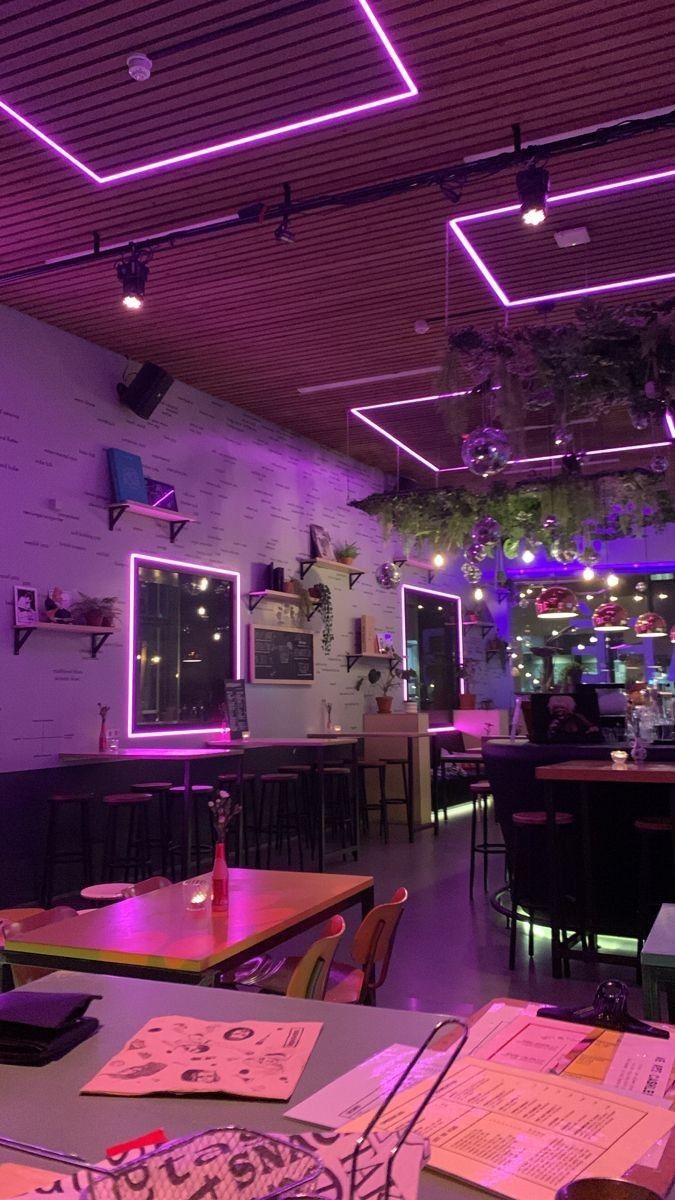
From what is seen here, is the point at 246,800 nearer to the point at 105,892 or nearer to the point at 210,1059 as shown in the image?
the point at 105,892

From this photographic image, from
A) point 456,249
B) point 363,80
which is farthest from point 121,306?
point 363,80

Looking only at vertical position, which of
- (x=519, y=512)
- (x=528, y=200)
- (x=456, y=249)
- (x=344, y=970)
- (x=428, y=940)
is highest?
(x=456, y=249)

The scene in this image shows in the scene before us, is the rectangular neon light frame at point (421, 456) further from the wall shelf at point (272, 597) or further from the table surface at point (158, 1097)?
the table surface at point (158, 1097)

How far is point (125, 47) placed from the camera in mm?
4016

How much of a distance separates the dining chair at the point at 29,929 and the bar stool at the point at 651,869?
3.00 metres

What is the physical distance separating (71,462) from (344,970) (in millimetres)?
4847

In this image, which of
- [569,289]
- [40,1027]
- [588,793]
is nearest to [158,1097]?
[40,1027]

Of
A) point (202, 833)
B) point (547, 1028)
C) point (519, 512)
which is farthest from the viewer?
point (519, 512)

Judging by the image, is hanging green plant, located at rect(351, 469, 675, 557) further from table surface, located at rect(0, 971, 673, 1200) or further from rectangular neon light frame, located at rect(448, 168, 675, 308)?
table surface, located at rect(0, 971, 673, 1200)

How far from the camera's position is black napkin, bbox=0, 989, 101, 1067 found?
4.30ft

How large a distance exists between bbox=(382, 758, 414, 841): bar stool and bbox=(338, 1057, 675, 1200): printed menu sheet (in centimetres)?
806

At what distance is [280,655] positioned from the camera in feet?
31.0

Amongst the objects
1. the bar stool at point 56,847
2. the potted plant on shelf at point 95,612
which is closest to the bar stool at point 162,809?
the bar stool at point 56,847

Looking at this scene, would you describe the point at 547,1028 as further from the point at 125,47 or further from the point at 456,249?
the point at 456,249
